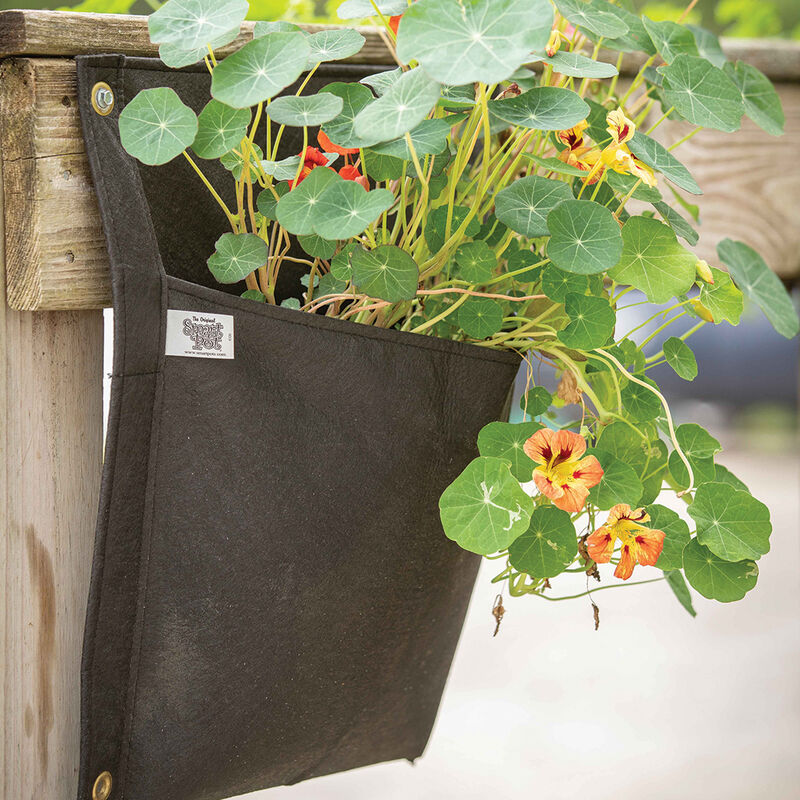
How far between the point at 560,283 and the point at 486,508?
0.20 metres

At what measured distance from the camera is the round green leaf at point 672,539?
0.77 metres

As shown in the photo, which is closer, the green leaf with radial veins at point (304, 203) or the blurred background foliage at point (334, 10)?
the green leaf with radial veins at point (304, 203)

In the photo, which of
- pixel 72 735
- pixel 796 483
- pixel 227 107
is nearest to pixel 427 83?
pixel 227 107

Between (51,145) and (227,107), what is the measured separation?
0.41 ft

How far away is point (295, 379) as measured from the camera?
71cm

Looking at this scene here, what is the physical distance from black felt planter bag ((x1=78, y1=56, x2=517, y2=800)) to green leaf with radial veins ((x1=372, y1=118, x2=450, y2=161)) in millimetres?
140

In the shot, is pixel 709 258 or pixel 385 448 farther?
pixel 709 258

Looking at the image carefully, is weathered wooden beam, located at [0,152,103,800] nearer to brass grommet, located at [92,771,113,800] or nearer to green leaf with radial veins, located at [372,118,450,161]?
brass grommet, located at [92,771,113,800]

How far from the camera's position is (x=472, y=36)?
58 centimetres

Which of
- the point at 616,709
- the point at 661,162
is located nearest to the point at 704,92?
the point at 661,162

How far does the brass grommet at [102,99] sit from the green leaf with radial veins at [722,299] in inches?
19.2

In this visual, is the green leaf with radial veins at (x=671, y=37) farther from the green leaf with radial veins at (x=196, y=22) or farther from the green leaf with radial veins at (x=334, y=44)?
the green leaf with radial veins at (x=196, y=22)

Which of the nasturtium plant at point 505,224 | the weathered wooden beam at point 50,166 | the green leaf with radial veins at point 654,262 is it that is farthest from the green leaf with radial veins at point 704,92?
the weathered wooden beam at point 50,166

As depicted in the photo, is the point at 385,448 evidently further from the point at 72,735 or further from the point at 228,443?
the point at 72,735
